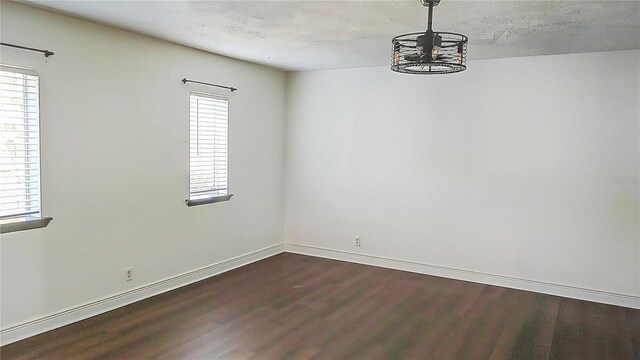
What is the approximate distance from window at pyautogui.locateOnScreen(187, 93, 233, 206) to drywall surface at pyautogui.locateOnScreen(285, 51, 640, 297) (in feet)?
3.94

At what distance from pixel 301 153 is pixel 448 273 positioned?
7.76ft

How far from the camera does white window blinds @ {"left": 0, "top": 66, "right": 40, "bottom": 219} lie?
10.2ft

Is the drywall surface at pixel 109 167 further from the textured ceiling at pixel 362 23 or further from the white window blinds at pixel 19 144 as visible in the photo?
the textured ceiling at pixel 362 23

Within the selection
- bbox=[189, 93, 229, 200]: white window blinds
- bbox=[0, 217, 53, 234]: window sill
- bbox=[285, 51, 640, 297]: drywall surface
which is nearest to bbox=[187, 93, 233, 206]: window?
bbox=[189, 93, 229, 200]: white window blinds

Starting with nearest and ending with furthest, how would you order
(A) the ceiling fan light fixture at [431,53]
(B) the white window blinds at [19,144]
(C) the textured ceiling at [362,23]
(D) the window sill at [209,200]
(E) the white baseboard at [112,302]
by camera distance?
(A) the ceiling fan light fixture at [431,53], (C) the textured ceiling at [362,23], (B) the white window blinds at [19,144], (E) the white baseboard at [112,302], (D) the window sill at [209,200]

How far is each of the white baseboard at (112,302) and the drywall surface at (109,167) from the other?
0.17 feet

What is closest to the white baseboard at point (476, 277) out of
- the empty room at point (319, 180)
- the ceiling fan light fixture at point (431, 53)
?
the empty room at point (319, 180)

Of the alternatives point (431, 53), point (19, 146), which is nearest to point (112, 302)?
point (19, 146)

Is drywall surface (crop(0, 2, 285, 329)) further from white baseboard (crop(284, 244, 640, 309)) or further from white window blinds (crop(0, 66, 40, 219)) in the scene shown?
white baseboard (crop(284, 244, 640, 309))

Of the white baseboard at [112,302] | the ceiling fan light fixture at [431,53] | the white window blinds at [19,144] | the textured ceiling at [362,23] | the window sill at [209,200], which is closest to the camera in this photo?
the ceiling fan light fixture at [431,53]

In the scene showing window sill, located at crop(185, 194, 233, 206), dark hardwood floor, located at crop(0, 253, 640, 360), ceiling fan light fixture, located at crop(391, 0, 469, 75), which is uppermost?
ceiling fan light fixture, located at crop(391, 0, 469, 75)

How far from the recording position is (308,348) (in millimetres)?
3248

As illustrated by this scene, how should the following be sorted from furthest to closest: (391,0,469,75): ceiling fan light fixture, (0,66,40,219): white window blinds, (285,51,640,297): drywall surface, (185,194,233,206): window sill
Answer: (185,194,233,206): window sill < (285,51,640,297): drywall surface < (0,66,40,219): white window blinds < (391,0,469,75): ceiling fan light fixture

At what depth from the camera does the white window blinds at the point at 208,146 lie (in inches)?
183
